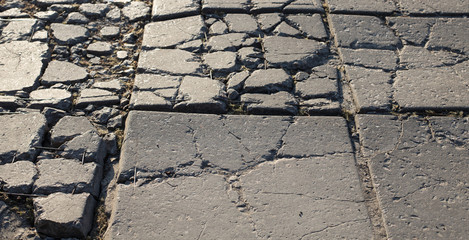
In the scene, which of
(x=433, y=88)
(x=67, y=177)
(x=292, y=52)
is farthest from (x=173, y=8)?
(x=433, y=88)

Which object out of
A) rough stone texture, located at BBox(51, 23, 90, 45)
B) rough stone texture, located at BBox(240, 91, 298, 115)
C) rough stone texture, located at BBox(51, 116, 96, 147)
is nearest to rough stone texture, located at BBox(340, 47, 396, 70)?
rough stone texture, located at BBox(240, 91, 298, 115)

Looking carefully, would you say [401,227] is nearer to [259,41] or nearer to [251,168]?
[251,168]

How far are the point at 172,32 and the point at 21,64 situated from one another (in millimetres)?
913

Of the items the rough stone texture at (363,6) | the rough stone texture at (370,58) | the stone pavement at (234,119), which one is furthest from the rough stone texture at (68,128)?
the rough stone texture at (363,6)

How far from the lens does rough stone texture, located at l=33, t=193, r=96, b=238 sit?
1842 mm

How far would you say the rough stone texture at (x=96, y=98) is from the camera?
2492 mm

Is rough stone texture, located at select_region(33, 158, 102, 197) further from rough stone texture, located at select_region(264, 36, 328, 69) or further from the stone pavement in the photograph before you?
rough stone texture, located at select_region(264, 36, 328, 69)

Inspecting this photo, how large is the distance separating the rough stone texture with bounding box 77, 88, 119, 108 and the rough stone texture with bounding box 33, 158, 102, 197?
1.47 ft

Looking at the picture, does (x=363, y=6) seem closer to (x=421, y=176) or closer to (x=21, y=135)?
(x=421, y=176)

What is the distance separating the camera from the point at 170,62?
2.78 m

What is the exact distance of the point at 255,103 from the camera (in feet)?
8.23

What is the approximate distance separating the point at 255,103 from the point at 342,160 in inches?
22.3

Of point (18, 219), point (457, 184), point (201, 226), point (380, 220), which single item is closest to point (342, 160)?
point (380, 220)

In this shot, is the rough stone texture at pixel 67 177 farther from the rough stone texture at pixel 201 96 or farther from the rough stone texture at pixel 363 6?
the rough stone texture at pixel 363 6
